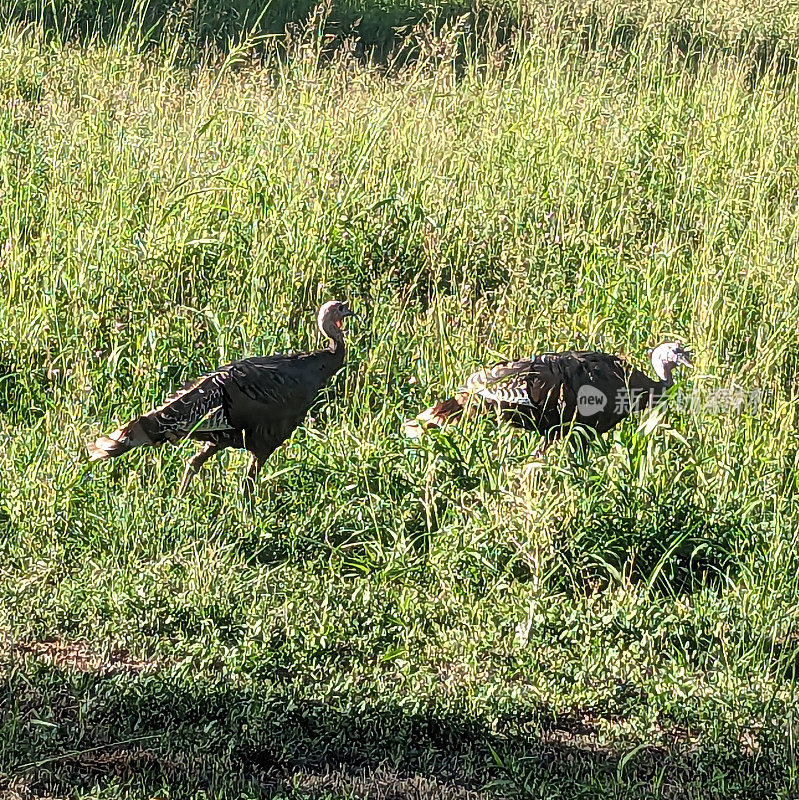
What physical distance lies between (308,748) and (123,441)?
1382mm

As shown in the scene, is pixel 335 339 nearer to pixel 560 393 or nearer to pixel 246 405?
pixel 246 405

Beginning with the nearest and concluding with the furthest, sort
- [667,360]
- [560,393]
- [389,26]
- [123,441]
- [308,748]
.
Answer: [308,748] < [123,441] < [560,393] < [667,360] < [389,26]

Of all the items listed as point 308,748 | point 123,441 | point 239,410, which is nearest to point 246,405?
point 239,410

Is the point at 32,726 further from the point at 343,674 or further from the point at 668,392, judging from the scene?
the point at 668,392

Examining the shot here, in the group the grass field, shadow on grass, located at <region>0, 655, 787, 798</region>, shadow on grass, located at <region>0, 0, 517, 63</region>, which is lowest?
shadow on grass, located at <region>0, 655, 787, 798</region>

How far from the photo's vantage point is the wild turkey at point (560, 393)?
4.42 meters

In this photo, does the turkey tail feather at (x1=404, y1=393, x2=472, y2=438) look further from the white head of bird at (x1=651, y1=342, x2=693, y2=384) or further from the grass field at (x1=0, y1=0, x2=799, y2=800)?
the white head of bird at (x1=651, y1=342, x2=693, y2=384)

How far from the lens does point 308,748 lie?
3.49 meters

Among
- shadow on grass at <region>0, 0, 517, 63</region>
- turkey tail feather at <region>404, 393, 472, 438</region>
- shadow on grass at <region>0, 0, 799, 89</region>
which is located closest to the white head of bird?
turkey tail feather at <region>404, 393, 472, 438</region>

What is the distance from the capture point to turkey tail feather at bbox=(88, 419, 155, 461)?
419 cm

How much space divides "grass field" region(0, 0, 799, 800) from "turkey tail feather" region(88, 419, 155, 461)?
0.31 m

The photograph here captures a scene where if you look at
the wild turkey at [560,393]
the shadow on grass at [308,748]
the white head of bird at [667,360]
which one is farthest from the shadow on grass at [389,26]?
the shadow on grass at [308,748]

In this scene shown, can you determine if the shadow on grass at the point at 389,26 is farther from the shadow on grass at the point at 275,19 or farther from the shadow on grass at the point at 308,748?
the shadow on grass at the point at 308,748

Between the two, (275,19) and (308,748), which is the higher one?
(275,19)
